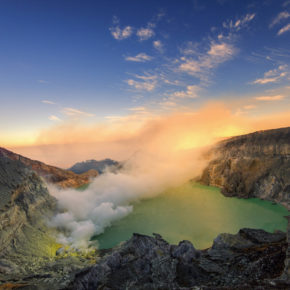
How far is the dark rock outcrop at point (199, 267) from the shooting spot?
29.6ft

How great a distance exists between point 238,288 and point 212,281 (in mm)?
2174

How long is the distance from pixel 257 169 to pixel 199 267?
204ft

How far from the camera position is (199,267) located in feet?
38.2

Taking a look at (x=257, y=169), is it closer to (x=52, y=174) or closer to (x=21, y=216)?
(x=21, y=216)

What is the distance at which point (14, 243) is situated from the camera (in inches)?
1091

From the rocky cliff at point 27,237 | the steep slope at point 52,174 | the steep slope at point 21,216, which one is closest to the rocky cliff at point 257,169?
the rocky cliff at point 27,237

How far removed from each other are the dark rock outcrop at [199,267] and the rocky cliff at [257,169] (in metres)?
46.1

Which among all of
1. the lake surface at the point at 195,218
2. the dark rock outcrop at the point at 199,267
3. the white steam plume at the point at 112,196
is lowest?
the lake surface at the point at 195,218

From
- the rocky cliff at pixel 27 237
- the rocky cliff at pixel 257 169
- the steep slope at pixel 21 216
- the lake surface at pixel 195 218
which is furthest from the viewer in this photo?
the rocky cliff at pixel 257 169

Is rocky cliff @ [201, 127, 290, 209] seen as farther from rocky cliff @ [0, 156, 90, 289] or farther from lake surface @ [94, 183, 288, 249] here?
rocky cliff @ [0, 156, 90, 289]

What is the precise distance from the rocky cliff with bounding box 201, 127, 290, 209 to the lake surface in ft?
14.5

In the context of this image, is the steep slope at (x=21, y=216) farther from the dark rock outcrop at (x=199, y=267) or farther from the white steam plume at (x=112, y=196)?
the dark rock outcrop at (x=199, y=267)

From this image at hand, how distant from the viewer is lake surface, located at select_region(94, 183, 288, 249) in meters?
38.2

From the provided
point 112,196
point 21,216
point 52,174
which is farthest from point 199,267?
point 52,174
